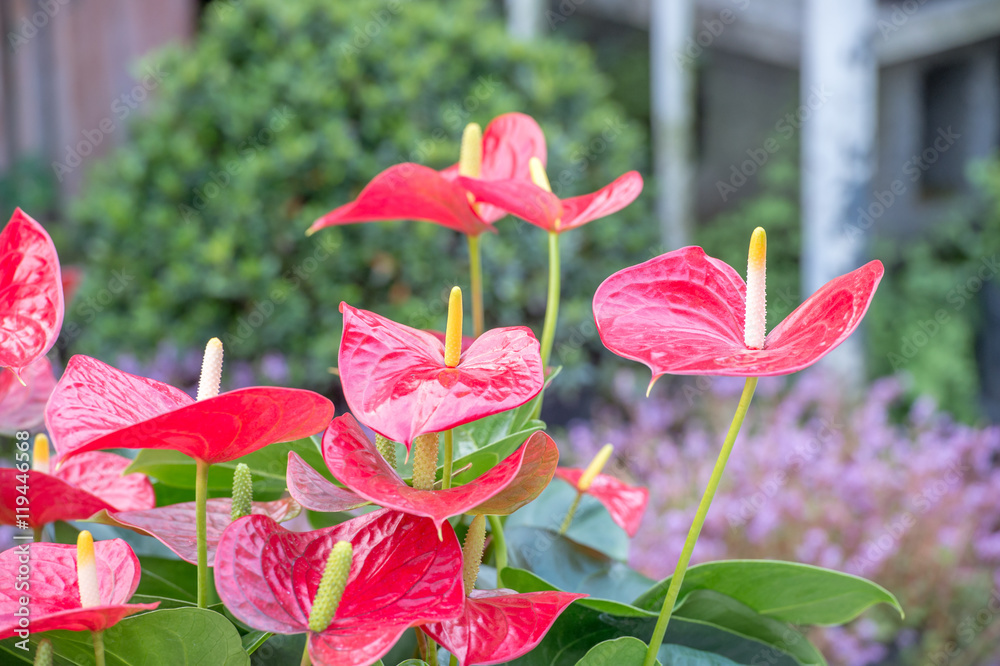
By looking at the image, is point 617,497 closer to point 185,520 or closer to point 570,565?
point 570,565

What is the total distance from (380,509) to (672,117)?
2.60 m

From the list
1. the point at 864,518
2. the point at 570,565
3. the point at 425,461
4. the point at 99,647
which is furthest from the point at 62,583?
the point at 864,518

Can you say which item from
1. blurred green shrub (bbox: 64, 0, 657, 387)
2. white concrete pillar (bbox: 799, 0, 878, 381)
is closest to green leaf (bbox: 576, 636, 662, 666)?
blurred green shrub (bbox: 64, 0, 657, 387)

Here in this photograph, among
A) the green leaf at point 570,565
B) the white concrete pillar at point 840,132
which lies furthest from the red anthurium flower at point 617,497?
the white concrete pillar at point 840,132

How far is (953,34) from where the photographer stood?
8.87 feet

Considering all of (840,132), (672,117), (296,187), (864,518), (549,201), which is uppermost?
(672,117)

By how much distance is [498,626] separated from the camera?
28cm

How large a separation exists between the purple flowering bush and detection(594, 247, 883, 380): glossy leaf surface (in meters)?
0.98

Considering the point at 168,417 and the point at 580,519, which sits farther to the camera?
the point at 580,519

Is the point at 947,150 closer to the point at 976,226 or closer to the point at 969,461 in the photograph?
the point at 976,226

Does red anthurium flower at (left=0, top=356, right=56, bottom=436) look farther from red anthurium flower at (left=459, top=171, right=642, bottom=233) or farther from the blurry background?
the blurry background

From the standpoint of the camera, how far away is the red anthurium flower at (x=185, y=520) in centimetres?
33

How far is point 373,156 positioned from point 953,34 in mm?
1921

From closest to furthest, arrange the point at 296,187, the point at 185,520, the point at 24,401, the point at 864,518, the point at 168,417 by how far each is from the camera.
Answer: the point at 168,417 → the point at 185,520 → the point at 24,401 → the point at 864,518 → the point at 296,187
